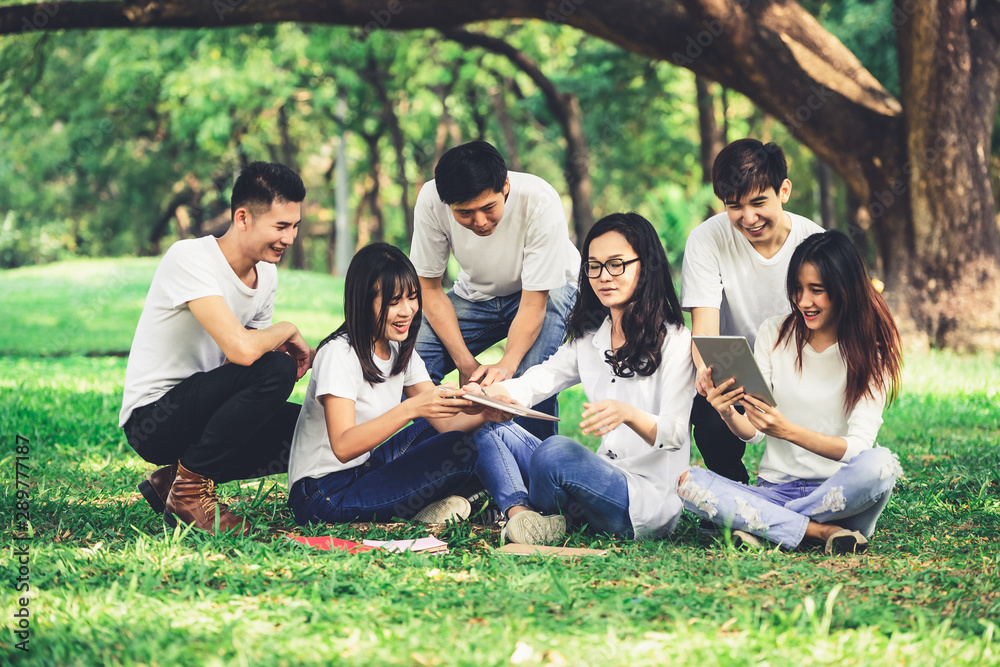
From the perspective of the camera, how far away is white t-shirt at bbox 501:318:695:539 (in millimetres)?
3553

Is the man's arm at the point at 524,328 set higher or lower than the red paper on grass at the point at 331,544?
higher

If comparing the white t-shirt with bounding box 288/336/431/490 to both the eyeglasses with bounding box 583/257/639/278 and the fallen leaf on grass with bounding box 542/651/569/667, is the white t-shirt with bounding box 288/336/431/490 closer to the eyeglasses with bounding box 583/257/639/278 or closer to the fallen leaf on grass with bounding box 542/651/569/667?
the eyeglasses with bounding box 583/257/639/278

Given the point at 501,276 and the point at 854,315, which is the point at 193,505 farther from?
the point at 854,315

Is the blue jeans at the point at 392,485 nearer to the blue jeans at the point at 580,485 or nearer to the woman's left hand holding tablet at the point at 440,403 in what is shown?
the woman's left hand holding tablet at the point at 440,403

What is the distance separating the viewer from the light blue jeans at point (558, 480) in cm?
348

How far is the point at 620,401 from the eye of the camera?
353 centimetres

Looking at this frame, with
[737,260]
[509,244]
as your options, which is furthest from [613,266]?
[509,244]

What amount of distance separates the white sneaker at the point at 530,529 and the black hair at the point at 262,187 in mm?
1619

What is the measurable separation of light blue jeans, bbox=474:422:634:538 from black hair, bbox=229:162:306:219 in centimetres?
130

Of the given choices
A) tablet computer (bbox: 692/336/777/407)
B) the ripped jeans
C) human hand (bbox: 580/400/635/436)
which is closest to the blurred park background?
the ripped jeans

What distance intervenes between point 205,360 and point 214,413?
0.32m

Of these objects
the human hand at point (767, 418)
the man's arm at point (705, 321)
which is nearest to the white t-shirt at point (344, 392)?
the man's arm at point (705, 321)

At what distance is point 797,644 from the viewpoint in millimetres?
2443

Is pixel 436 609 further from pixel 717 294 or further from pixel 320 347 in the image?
pixel 717 294
